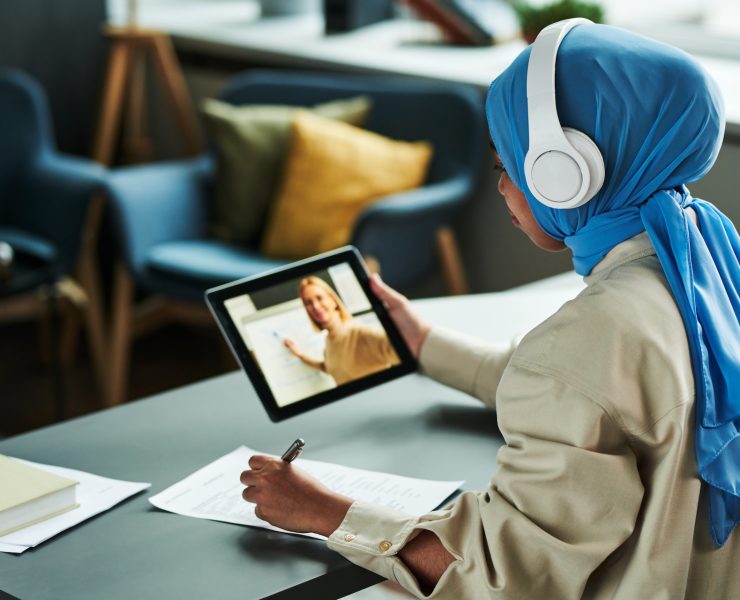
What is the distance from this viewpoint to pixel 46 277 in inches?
125

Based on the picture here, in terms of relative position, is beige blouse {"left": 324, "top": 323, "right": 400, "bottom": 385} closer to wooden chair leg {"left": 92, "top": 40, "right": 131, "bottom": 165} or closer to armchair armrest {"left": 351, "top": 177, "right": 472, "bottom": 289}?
armchair armrest {"left": 351, "top": 177, "right": 472, "bottom": 289}

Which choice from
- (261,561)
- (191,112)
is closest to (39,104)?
(191,112)

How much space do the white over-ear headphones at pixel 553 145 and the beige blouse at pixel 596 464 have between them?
4.1 inches

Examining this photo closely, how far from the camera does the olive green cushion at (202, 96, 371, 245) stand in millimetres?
3482

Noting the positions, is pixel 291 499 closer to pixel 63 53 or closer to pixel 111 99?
pixel 111 99

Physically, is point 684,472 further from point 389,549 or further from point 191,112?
point 191,112

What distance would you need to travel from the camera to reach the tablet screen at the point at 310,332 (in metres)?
1.56

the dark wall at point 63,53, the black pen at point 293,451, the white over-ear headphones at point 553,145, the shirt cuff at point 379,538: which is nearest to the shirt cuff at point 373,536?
the shirt cuff at point 379,538

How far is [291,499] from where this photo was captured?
1.30 m

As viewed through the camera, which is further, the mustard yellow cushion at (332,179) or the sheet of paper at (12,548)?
the mustard yellow cushion at (332,179)

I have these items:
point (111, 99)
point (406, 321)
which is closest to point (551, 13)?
point (111, 99)

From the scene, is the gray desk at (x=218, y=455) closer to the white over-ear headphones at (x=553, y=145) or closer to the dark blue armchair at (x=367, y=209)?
the white over-ear headphones at (x=553, y=145)

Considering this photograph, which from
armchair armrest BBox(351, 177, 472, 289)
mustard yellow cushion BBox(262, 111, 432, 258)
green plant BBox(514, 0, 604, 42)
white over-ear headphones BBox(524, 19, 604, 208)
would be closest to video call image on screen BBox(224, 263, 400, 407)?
white over-ear headphones BBox(524, 19, 604, 208)

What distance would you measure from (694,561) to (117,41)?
3.31 metres
